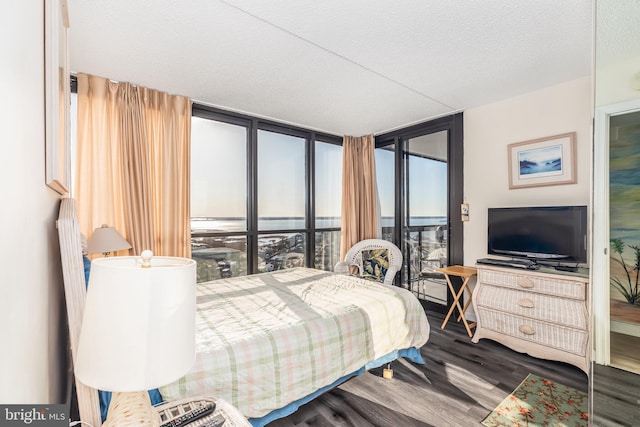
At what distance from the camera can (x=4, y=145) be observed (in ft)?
1.74

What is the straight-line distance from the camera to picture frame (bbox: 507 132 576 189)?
2.90 metres

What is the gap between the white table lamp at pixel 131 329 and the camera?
75 cm

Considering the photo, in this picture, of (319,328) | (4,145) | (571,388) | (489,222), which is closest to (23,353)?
(4,145)

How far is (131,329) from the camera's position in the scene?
75 centimetres

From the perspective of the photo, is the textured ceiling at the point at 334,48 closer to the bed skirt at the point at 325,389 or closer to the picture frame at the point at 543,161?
the picture frame at the point at 543,161

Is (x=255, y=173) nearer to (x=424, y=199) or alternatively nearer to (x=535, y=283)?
(x=424, y=199)

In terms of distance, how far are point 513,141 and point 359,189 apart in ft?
7.30

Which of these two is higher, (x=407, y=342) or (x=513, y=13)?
(x=513, y=13)

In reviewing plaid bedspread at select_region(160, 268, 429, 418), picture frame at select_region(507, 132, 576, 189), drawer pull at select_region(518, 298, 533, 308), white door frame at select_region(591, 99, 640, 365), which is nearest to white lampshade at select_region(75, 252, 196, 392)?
plaid bedspread at select_region(160, 268, 429, 418)

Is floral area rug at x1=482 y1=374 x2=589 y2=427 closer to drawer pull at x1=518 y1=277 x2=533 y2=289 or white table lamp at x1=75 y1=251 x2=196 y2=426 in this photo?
drawer pull at x1=518 y1=277 x2=533 y2=289

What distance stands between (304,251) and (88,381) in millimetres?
3717

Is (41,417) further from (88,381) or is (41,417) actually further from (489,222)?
(489,222)

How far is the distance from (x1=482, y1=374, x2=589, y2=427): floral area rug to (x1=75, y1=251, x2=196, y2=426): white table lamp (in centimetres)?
208

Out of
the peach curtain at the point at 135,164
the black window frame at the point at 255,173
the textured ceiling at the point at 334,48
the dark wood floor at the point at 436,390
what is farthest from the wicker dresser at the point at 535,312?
the peach curtain at the point at 135,164
